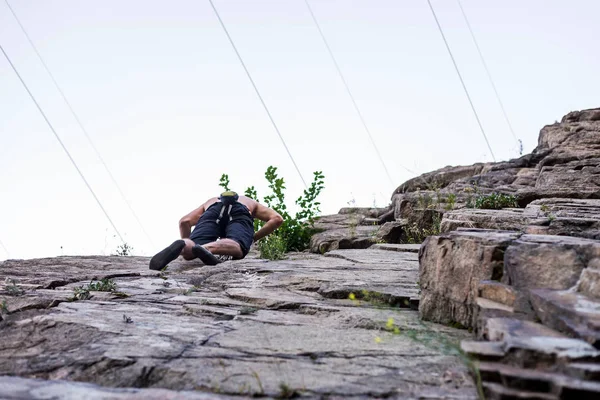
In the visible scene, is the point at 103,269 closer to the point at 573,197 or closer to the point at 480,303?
the point at 480,303

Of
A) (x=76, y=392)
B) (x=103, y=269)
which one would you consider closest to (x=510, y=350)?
(x=76, y=392)

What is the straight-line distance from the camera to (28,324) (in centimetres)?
351

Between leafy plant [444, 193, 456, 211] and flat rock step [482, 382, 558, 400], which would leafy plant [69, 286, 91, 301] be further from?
leafy plant [444, 193, 456, 211]

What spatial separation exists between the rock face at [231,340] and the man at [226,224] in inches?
66.8

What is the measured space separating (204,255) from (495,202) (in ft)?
12.1

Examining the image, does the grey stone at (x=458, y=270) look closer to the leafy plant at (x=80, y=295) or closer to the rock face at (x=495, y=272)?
the rock face at (x=495, y=272)

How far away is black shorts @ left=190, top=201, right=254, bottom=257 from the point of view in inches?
291

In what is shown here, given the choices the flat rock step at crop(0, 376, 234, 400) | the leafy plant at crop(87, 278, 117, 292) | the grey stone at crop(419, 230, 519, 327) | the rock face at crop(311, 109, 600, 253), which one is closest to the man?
the rock face at crop(311, 109, 600, 253)

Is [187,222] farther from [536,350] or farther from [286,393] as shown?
[536,350]

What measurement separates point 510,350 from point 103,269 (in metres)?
5.40

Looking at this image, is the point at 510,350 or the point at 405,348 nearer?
the point at 510,350

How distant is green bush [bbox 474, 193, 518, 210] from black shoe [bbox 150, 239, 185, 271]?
12.4ft

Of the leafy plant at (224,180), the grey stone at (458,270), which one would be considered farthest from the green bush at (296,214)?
the grey stone at (458,270)

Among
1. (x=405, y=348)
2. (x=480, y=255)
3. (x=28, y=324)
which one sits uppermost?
(x=28, y=324)
